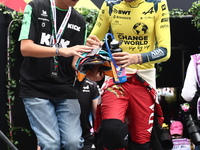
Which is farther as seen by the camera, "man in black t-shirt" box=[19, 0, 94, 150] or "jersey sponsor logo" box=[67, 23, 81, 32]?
"jersey sponsor logo" box=[67, 23, 81, 32]

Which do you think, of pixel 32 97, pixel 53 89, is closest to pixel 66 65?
pixel 53 89

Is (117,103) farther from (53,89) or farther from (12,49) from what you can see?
(12,49)

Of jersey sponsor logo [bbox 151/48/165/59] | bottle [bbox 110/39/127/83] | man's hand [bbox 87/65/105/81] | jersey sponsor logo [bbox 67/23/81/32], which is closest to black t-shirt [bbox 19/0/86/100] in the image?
jersey sponsor logo [bbox 67/23/81/32]

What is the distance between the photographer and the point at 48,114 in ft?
7.06

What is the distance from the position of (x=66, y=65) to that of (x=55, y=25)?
1.25 feet

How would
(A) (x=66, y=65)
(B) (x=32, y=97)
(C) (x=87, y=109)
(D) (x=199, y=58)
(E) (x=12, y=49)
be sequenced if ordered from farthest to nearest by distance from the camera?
1. (E) (x=12, y=49)
2. (C) (x=87, y=109)
3. (D) (x=199, y=58)
4. (A) (x=66, y=65)
5. (B) (x=32, y=97)

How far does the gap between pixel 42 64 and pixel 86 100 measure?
1.07 m

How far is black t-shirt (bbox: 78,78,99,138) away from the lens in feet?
10.0

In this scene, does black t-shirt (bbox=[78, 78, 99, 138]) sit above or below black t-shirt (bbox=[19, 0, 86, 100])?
below

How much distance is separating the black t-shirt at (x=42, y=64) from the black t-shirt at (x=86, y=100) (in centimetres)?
79

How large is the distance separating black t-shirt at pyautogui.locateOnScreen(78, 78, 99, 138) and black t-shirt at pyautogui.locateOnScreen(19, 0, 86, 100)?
79 centimetres

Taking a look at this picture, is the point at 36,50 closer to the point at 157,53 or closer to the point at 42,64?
the point at 42,64

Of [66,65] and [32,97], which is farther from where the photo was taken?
[66,65]

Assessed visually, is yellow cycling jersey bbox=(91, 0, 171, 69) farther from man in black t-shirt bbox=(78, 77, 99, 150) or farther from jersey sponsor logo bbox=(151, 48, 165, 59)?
man in black t-shirt bbox=(78, 77, 99, 150)
